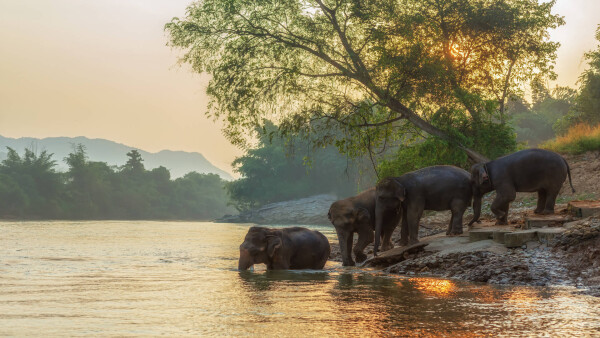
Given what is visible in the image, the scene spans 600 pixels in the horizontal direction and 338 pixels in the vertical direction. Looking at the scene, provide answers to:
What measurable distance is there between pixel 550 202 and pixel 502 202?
111 centimetres

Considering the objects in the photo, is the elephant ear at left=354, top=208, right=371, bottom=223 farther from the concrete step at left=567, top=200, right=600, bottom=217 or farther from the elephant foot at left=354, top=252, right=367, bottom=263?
the concrete step at left=567, top=200, right=600, bottom=217

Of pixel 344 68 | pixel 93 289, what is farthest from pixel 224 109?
pixel 93 289

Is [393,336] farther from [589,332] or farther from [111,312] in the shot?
[111,312]

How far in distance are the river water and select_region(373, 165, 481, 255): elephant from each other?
7.52 feet

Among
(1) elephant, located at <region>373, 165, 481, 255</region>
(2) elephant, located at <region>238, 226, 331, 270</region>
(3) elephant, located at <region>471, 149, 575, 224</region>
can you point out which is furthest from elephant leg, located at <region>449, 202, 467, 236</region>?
(2) elephant, located at <region>238, 226, 331, 270</region>

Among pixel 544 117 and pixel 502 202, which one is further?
pixel 544 117

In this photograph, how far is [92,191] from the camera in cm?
11244

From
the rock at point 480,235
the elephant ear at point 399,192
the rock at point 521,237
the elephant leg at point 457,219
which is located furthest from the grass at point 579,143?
the rock at point 521,237

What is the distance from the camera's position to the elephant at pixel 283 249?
14148 millimetres

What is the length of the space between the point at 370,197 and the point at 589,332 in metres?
9.99

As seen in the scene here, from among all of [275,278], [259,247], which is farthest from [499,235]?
[259,247]

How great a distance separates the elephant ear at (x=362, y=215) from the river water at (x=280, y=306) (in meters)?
2.84

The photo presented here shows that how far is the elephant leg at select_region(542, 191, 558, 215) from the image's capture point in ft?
47.7

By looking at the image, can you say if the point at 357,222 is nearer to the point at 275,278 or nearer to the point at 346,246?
the point at 346,246
